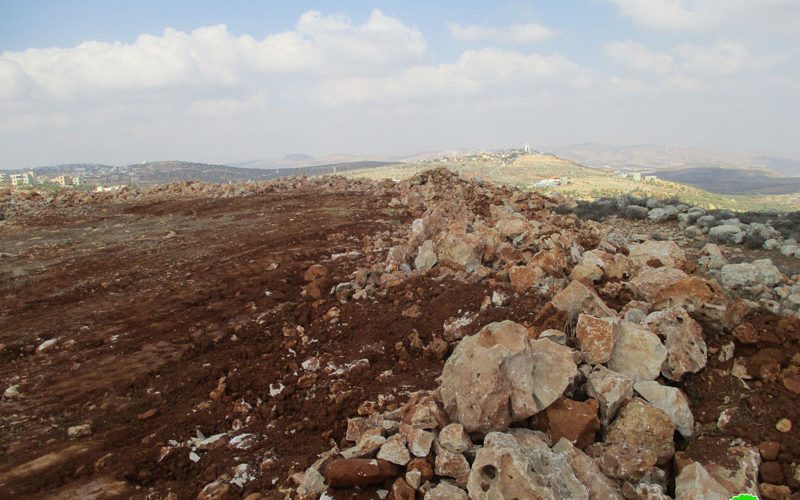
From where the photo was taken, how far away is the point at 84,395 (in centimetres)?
485

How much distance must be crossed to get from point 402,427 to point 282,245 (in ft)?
26.4

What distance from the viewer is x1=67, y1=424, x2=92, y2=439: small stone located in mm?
4141

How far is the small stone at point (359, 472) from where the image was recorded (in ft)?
9.32

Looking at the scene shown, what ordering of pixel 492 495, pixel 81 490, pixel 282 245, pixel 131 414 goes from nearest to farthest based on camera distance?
pixel 492 495
pixel 81 490
pixel 131 414
pixel 282 245

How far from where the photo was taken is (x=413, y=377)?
449cm

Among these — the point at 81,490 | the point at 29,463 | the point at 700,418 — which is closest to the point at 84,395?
the point at 29,463

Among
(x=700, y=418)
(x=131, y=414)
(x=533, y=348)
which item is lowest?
(x=131, y=414)

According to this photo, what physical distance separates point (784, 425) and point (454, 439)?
227cm

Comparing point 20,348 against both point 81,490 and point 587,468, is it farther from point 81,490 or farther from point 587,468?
point 587,468

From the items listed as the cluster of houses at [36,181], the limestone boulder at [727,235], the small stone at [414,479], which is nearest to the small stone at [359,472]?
the small stone at [414,479]

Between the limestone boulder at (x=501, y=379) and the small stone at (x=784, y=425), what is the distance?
137 cm

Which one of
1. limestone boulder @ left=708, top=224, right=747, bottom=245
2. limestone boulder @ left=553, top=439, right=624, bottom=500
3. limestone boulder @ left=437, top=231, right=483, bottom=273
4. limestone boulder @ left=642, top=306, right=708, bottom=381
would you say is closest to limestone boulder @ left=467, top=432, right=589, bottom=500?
limestone boulder @ left=553, top=439, right=624, bottom=500

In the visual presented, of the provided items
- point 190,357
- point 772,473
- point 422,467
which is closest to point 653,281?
point 772,473

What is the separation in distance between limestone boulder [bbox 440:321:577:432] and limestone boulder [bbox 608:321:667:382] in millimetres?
545
